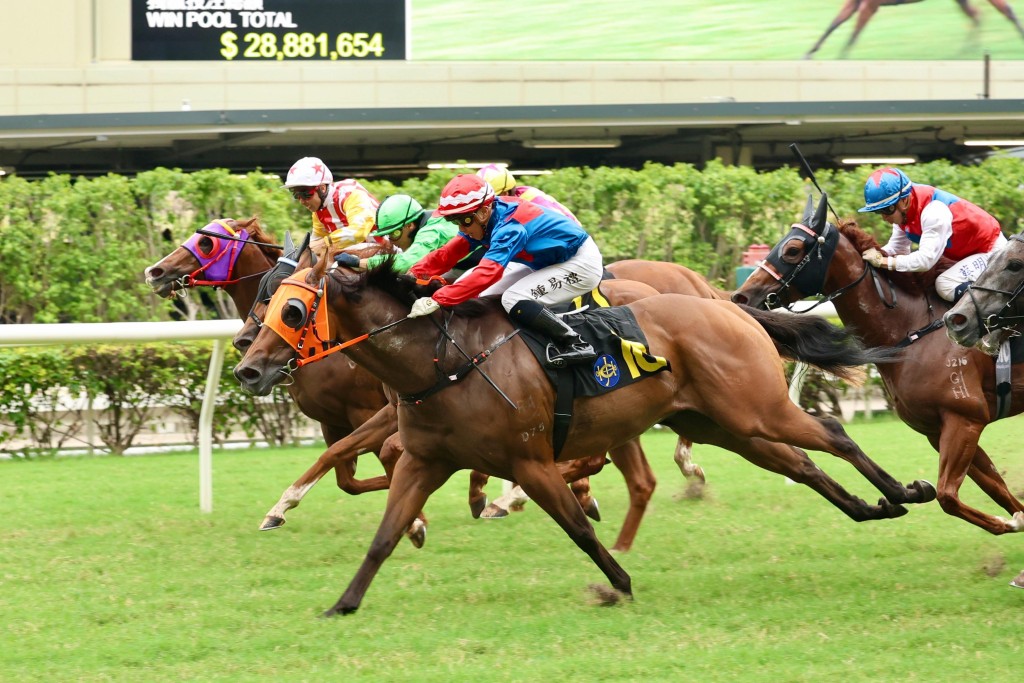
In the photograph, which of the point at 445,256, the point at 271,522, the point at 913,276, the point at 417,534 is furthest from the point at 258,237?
the point at 913,276

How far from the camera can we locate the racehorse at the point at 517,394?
4.81m

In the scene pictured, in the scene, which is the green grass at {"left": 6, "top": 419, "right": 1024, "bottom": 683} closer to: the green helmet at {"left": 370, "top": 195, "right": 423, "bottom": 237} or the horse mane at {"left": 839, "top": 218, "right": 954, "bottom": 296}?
the horse mane at {"left": 839, "top": 218, "right": 954, "bottom": 296}

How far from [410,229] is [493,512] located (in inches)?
67.4

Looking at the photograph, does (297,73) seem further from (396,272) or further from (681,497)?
(396,272)

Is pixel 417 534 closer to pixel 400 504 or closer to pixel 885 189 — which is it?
pixel 400 504

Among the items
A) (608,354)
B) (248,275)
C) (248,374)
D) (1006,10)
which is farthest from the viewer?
(1006,10)

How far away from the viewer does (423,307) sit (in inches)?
188

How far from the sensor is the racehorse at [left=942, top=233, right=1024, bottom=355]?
4945 millimetres

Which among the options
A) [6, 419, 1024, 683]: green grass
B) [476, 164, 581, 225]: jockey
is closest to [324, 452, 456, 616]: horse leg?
[6, 419, 1024, 683]: green grass

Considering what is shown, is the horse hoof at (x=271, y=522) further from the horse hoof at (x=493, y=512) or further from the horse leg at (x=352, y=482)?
the horse hoof at (x=493, y=512)

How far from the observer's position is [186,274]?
683 centimetres

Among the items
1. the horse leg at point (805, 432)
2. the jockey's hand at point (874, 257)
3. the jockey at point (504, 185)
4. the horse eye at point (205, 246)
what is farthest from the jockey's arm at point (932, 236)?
the horse eye at point (205, 246)

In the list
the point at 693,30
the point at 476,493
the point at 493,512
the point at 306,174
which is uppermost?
the point at 693,30

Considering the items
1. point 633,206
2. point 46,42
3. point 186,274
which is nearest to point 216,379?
point 186,274
